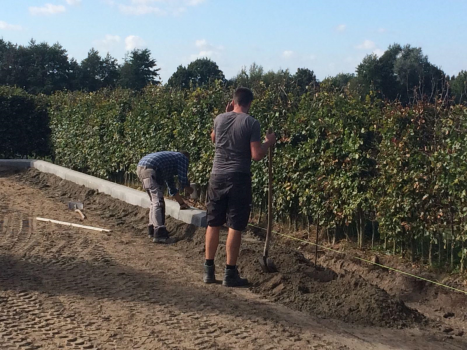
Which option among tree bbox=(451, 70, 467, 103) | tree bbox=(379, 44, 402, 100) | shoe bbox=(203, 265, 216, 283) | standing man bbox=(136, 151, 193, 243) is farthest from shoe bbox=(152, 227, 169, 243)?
tree bbox=(379, 44, 402, 100)

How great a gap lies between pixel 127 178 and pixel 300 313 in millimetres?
9557

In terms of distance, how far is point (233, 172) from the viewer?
241 inches

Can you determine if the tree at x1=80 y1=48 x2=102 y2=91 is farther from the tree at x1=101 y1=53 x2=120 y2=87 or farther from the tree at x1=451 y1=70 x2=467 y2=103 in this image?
the tree at x1=451 y1=70 x2=467 y2=103

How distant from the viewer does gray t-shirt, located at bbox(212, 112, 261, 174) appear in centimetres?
604

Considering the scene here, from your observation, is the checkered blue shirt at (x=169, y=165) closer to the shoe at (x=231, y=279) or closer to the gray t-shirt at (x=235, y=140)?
the gray t-shirt at (x=235, y=140)

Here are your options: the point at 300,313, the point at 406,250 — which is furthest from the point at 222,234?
the point at 300,313

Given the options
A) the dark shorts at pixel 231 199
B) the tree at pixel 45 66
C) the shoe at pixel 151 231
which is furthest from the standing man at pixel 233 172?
the tree at pixel 45 66

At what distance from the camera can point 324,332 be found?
16.1 ft

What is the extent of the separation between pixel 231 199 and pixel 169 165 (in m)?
2.81

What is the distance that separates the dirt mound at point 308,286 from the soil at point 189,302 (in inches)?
0.5

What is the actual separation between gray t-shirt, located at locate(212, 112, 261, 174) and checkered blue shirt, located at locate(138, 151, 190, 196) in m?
2.55

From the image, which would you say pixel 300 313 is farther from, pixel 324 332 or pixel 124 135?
pixel 124 135

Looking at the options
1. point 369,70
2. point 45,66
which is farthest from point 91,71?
point 369,70

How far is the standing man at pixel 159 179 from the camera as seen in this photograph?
28.0 ft
